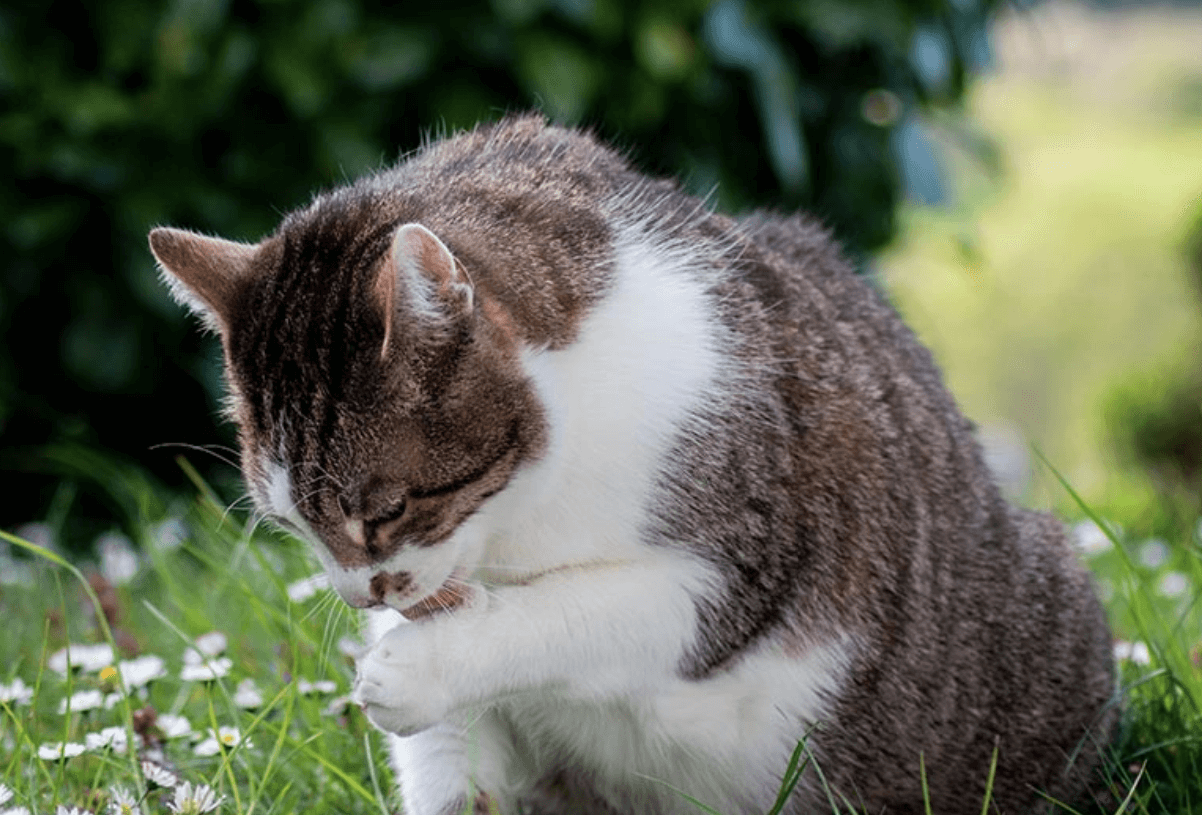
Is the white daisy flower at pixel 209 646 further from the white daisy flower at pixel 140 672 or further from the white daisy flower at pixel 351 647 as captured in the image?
the white daisy flower at pixel 351 647

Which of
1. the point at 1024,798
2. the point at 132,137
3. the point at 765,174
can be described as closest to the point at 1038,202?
the point at 765,174

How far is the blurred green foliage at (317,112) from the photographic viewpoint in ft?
12.7

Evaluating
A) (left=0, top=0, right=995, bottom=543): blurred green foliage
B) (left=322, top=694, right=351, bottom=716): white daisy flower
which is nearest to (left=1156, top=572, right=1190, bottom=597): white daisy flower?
(left=0, top=0, right=995, bottom=543): blurred green foliage

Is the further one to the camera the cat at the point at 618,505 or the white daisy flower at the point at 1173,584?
the white daisy flower at the point at 1173,584

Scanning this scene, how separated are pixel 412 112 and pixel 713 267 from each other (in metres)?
2.12

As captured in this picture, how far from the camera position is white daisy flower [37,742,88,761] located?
2.05m

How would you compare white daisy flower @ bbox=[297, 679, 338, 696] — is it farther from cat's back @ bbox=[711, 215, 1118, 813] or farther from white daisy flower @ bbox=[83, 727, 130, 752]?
cat's back @ bbox=[711, 215, 1118, 813]

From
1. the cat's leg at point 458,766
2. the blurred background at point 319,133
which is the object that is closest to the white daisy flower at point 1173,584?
the blurred background at point 319,133

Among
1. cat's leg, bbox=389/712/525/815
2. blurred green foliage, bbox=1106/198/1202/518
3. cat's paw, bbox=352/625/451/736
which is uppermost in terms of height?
cat's paw, bbox=352/625/451/736

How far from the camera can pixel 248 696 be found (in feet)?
8.04

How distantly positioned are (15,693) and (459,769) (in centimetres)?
70

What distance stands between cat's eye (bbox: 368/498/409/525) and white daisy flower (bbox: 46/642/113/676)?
2.06ft

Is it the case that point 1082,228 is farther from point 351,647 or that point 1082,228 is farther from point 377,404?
point 377,404

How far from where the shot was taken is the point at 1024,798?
2311 mm
